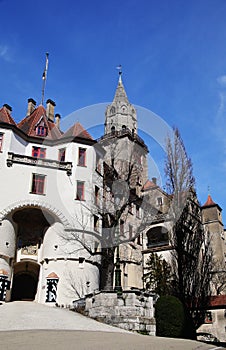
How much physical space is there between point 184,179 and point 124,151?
27165 millimetres

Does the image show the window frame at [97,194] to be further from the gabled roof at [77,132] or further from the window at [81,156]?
the gabled roof at [77,132]

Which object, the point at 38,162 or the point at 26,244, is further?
the point at 38,162

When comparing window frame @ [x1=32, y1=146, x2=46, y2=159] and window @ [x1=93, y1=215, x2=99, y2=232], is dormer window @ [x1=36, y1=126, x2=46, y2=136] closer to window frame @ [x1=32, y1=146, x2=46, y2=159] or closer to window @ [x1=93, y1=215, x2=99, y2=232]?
window frame @ [x1=32, y1=146, x2=46, y2=159]

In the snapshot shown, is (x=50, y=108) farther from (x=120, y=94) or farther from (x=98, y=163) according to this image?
(x=120, y=94)

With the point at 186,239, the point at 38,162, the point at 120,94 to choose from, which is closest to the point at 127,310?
the point at 186,239

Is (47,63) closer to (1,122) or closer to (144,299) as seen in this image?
(1,122)

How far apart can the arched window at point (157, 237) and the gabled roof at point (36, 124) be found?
1677 centimetres

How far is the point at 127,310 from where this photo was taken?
19.3 metres

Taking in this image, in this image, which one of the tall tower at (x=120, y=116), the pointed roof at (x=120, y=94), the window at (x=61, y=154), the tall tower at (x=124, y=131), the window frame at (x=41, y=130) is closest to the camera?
the window at (x=61, y=154)

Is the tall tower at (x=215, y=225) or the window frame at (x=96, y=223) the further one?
the tall tower at (x=215, y=225)

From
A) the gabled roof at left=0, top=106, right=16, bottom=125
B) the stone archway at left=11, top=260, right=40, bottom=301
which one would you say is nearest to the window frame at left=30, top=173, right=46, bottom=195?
the gabled roof at left=0, top=106, right=16, bottom=125

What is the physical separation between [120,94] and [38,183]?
3613 centimetres

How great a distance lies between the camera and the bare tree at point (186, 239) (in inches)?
853

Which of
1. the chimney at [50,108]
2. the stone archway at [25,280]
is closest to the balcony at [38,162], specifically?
the stone archway at [25,280]
